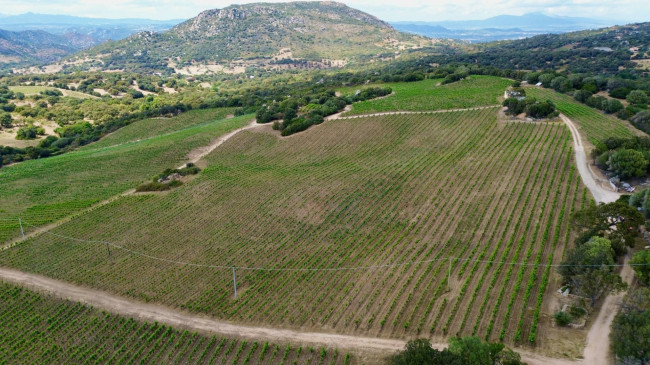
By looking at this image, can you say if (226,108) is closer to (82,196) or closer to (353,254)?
(82,196)

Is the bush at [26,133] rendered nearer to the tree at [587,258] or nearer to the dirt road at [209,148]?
the dirt road at [209,148]

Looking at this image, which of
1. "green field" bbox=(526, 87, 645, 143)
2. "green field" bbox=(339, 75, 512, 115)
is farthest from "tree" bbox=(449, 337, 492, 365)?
"green field" bbox=(339, 75, 512, 115)

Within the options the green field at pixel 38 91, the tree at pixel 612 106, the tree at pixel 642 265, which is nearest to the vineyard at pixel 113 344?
the tree at pixel 642 265

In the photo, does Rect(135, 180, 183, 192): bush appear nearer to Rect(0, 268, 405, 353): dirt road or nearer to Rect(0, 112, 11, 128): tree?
Rect(0, 268, 405, 353): dirt road

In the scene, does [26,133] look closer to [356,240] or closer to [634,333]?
[356,240]

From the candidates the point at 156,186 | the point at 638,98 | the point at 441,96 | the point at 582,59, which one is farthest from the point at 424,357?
the point at 582,59

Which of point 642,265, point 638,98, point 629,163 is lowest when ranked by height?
point 642,265
